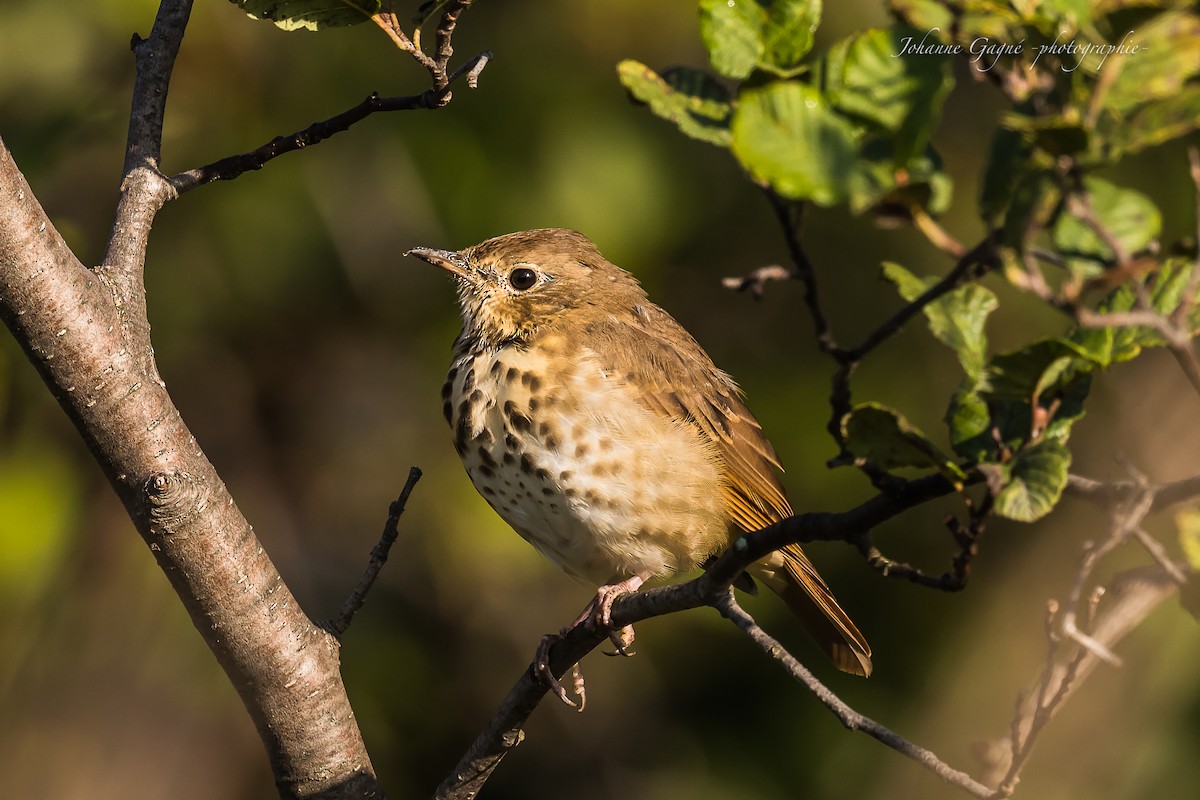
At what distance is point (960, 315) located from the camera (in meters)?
1.92

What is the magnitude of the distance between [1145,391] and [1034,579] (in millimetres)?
799

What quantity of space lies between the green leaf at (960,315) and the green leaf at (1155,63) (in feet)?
1.26

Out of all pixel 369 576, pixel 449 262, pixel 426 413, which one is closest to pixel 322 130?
pixel 369 576

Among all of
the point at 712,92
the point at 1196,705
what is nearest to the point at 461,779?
the point at 712,92

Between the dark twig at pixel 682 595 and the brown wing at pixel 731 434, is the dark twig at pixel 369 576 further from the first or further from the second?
the brown wing at pixel 731 434

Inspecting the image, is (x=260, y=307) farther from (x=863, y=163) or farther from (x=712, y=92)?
(x=863, y=163)

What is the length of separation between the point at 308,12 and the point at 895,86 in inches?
41.8

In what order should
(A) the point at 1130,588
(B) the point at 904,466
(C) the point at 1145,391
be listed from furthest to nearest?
Result: (C) the point at 1145,391, (A) the point at 1130,588, (B) the point at 904,466

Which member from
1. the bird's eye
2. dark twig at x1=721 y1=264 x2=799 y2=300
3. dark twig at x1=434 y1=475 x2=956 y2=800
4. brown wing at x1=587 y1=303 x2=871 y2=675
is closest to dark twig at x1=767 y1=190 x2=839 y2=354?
dark twig at x1=721 y1=264 x2=799 y2=300

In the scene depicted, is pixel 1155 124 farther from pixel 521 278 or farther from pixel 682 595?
pixel 521 278

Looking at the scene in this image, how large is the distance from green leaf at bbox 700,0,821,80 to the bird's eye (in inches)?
87.2

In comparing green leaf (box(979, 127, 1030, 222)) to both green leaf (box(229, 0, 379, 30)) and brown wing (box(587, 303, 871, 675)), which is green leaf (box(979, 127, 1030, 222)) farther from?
brown wing (box(587, 303, 871, 675))

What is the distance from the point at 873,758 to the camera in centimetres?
479

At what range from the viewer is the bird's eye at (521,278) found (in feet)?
13.3
